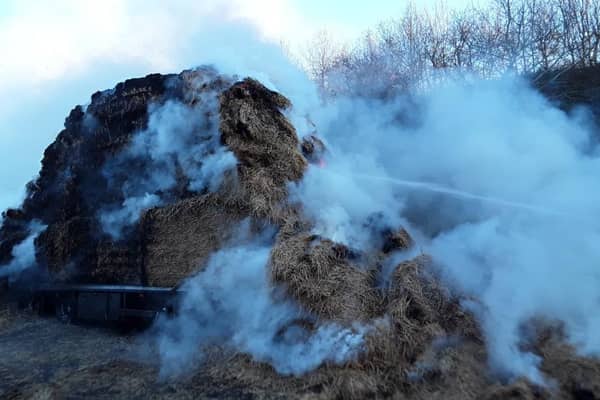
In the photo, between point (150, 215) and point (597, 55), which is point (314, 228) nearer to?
point (150, 215)

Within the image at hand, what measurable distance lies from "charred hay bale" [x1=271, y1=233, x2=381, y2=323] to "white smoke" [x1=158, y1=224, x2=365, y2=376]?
160mm

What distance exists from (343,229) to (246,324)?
1698 mm

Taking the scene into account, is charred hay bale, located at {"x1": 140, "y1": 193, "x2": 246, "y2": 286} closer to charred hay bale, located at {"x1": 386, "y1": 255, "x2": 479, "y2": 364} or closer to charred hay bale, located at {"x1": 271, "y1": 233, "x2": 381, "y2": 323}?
charred hay bale, located at {"x1": 271, "y1": 233, "x2": 381, "y2": 323}

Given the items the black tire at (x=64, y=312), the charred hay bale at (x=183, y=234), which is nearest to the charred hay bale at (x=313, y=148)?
the charred hay bale at (x=183, y=234)

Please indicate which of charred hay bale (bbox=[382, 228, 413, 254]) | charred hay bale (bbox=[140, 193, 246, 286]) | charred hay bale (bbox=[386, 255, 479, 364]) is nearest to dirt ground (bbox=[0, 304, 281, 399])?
charred hay bale (bbox=[140, 193, 246, 286])

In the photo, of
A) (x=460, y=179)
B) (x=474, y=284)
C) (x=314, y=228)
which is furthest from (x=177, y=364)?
(x=460, y=179)

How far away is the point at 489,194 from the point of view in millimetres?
6949

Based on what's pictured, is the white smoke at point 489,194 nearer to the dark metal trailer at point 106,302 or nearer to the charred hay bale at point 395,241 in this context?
the charred hay bale at point 395,241

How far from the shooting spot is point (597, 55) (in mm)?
14688

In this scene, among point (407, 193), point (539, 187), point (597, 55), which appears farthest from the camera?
point (597, 55)

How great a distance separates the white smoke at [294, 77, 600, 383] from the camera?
15.9 feet

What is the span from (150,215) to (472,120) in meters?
5.58

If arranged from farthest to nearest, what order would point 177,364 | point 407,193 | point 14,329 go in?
point 407,193 → point 14,329 → point 177,364

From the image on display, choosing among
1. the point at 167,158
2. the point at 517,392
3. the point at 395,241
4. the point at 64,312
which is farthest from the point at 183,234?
the point at 517,392
